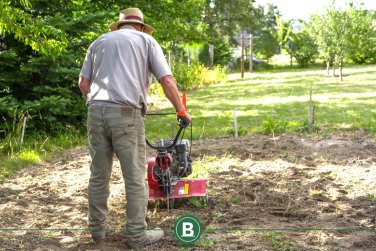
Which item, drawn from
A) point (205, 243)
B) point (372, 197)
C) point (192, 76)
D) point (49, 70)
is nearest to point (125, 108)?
point (205, 243)

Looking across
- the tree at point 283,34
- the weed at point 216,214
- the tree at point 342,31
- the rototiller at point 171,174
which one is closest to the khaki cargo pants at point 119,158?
the rototiller at point 171,174

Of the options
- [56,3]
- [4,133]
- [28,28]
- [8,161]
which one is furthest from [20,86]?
[28,28]

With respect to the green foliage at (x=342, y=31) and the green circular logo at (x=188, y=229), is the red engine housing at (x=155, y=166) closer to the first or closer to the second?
the green circular logo at (x=188, y=229)

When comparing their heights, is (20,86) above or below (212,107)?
above

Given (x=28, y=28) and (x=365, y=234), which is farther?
(x=28, y=28)

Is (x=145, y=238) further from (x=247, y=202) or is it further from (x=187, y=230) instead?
(x=247, y=202)

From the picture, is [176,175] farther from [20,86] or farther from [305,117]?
[305,117]

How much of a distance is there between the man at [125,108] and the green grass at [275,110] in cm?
518

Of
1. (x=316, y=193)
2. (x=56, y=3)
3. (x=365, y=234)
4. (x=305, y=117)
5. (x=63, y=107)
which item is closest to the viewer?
(x=365, y=234)

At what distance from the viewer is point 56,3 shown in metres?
9.41

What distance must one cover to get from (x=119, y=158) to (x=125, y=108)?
0.40m

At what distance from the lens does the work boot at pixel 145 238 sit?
4102 millimetres

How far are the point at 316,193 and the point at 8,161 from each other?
13.7 ft

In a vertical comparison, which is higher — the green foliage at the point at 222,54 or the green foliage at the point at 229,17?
the green foliage at the point at 229,17
